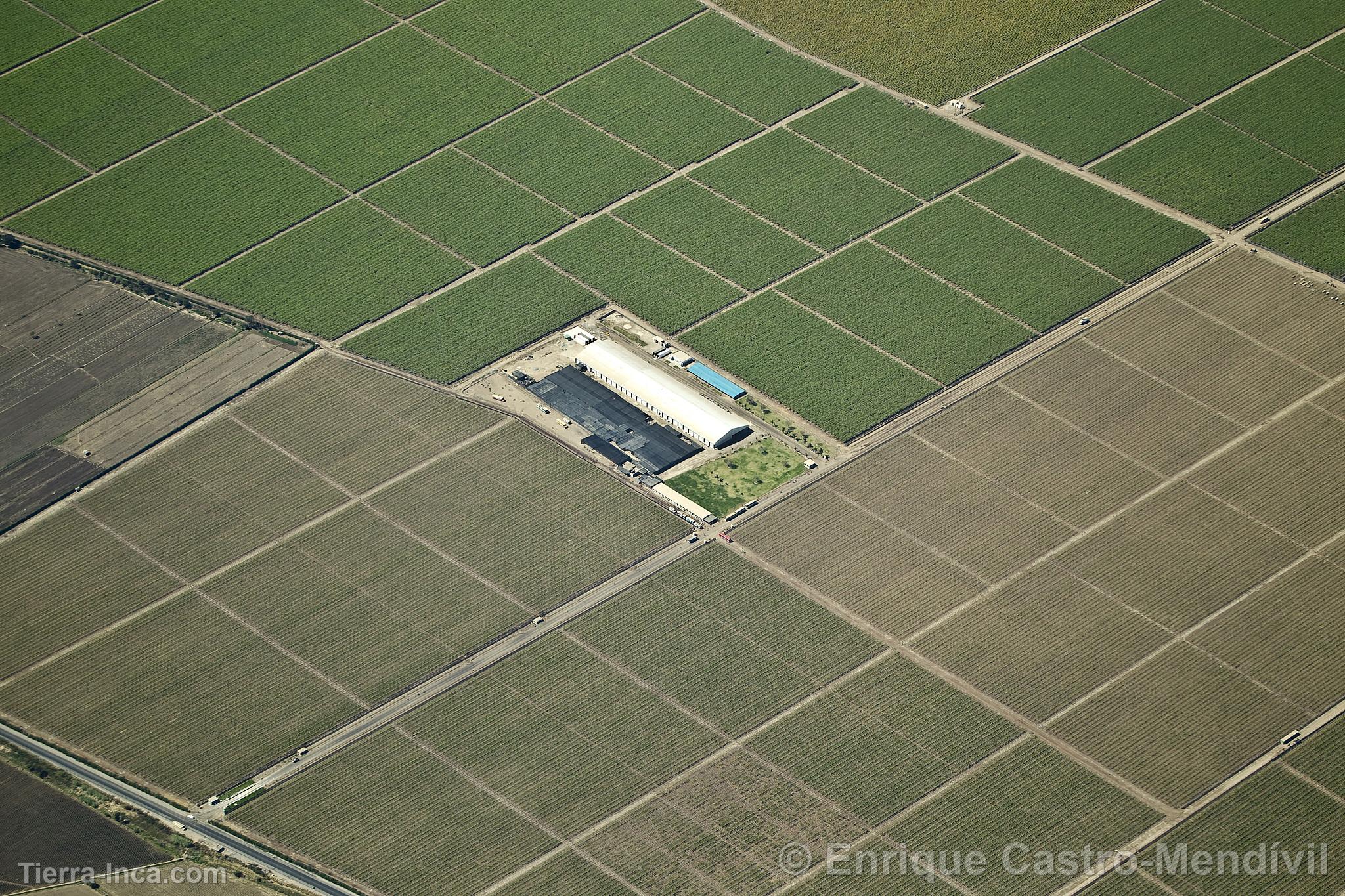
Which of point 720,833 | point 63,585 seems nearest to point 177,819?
point 63,585

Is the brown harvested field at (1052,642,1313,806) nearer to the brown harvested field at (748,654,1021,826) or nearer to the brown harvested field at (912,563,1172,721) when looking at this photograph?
the brown harvested field at (912,563,1172,721)

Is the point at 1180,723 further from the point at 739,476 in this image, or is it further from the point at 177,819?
the point at 177,819

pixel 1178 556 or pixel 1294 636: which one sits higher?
pixel 1178 556

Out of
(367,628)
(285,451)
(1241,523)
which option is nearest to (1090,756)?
(1241,523)

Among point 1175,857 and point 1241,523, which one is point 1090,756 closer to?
point 1175,857

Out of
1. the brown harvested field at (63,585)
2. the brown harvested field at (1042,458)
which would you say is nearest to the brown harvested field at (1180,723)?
the brown harvested field at (1042,458)

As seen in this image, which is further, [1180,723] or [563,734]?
[563,734]

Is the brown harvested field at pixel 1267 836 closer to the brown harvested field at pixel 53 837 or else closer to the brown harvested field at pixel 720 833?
the brown harvested field at pixel 720 833
